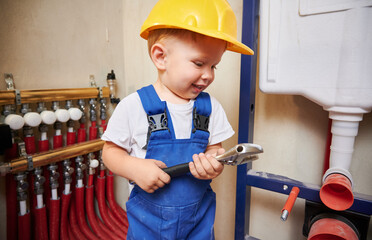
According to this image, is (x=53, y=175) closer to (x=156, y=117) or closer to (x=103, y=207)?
(x=103, y=207)

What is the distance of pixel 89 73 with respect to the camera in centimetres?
102

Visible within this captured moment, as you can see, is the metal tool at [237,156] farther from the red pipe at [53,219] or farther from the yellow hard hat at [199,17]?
the red pipe at [53,219]

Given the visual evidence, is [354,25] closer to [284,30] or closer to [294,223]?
[284,30]

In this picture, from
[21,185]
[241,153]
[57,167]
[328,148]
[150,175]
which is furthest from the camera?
[57,167]

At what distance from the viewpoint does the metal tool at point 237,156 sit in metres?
0.37

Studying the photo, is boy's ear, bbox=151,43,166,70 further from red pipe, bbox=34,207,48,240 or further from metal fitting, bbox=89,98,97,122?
red pipe, bbox=34,207,48,240

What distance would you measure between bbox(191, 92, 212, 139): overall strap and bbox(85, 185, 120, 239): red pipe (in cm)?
68

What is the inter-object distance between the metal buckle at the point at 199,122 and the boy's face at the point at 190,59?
0.08m

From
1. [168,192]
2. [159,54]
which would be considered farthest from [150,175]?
[159,54]

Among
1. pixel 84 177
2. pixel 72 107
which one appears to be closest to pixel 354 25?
pixel 72 107

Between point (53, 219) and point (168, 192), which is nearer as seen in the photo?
point (168, 192)

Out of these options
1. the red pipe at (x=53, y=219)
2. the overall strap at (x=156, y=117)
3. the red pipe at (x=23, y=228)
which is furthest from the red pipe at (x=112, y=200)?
the overall strap at (x=156, y=117)

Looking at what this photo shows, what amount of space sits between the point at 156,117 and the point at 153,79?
57cm

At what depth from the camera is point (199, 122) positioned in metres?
Answer: 0.58
